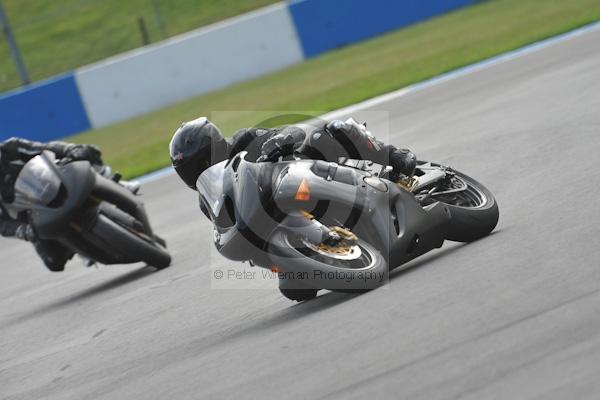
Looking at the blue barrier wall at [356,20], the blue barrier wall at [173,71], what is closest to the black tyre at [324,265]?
the blue barrier wall at [173,71]

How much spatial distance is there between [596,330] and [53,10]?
2632 cm

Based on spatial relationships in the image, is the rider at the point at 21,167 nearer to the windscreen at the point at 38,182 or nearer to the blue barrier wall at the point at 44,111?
the windscreen at the point at 38,182

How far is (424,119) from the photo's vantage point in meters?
13.9

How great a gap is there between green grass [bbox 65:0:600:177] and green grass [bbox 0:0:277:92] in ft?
14.6

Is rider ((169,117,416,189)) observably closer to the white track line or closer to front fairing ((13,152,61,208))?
front fairing ((13,152,61,208))

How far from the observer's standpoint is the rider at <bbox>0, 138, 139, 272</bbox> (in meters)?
9.95

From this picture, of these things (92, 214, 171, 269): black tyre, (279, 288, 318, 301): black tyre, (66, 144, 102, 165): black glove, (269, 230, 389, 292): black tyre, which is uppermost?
(269, 230, 389, 292): black tyre

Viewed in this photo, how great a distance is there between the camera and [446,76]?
17406mm

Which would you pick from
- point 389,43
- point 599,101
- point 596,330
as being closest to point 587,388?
point 596,330

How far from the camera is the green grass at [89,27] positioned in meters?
27.3

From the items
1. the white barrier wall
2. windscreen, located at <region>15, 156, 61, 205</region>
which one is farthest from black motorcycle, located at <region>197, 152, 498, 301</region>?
the white barrier wall

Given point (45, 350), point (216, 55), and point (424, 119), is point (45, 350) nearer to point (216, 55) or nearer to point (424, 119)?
point (424, 119)

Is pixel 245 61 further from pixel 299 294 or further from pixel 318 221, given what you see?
pixel 318 221

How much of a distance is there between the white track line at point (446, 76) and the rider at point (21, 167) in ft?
19.3
